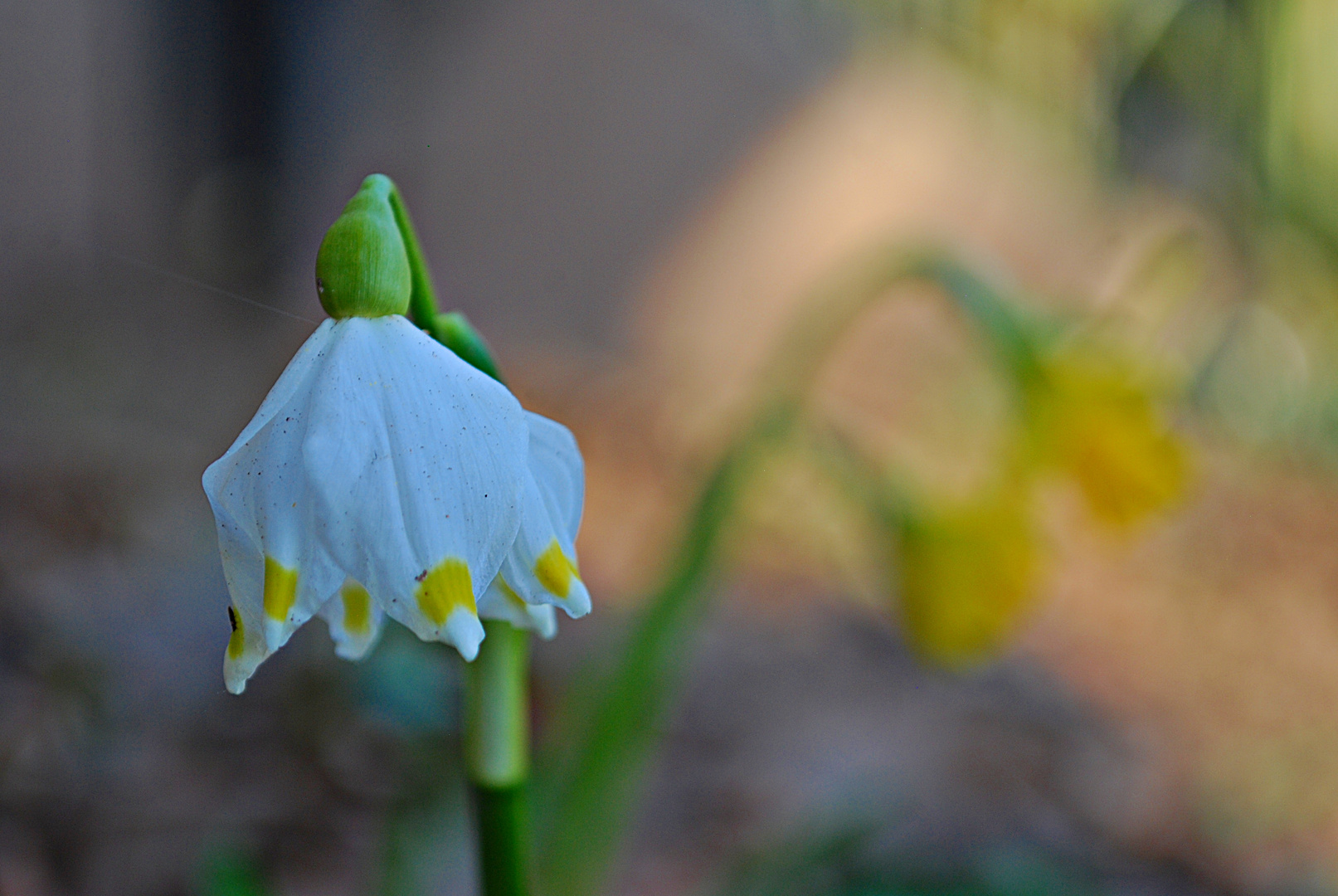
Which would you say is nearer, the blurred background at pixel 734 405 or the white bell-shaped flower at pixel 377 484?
the white bell-shaped flower at pixel 377 484

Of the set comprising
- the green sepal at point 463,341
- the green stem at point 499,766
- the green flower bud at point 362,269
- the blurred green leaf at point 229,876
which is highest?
the green flower bud at point 362,269

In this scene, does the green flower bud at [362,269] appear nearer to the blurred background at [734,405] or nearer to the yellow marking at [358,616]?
the yellow marking at [358,616]

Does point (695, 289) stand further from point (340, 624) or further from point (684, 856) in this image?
point (340, 624)

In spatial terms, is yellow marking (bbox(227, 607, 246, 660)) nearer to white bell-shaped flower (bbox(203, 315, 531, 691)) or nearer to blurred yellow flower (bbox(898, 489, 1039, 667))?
white bell-shaped flower (bbox(203, 315, 531, 691))

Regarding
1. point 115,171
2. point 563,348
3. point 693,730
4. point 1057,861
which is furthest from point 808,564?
point 115,171

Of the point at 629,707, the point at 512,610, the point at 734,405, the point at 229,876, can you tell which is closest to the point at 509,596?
the point at 512,610

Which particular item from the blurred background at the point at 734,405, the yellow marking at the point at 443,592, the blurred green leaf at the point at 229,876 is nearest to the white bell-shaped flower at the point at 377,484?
the yellow marking at the point at 443,592
